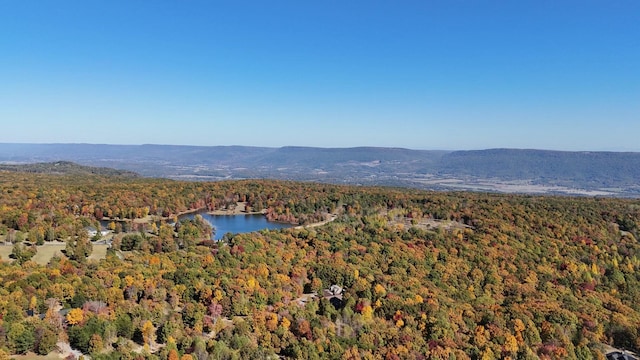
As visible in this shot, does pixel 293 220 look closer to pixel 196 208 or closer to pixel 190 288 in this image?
pixel 196 208

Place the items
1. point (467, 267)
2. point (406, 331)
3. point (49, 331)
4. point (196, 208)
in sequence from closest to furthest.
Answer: point (49, 331), point (406, 331), point (467, 267), point (196, 208)

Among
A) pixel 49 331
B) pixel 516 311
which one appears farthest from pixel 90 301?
pixel 516 311

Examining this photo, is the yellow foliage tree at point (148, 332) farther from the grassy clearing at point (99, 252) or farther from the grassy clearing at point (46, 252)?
the grassy clearing at point (46, 252)

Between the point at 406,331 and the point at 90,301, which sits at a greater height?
the point at 90,301

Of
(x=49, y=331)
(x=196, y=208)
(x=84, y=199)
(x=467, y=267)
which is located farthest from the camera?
(x=196, y=208)

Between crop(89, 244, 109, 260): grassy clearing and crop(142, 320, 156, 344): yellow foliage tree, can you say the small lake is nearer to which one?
crop(89, 244, 109, 260): grassy clearing

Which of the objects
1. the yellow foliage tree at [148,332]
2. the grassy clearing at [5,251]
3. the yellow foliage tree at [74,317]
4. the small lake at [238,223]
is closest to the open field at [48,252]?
the grassy clearing at [5,251]

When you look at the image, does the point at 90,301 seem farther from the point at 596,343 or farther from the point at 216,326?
the point at 596,343

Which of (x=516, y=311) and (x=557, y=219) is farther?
(x=557, y=219)
